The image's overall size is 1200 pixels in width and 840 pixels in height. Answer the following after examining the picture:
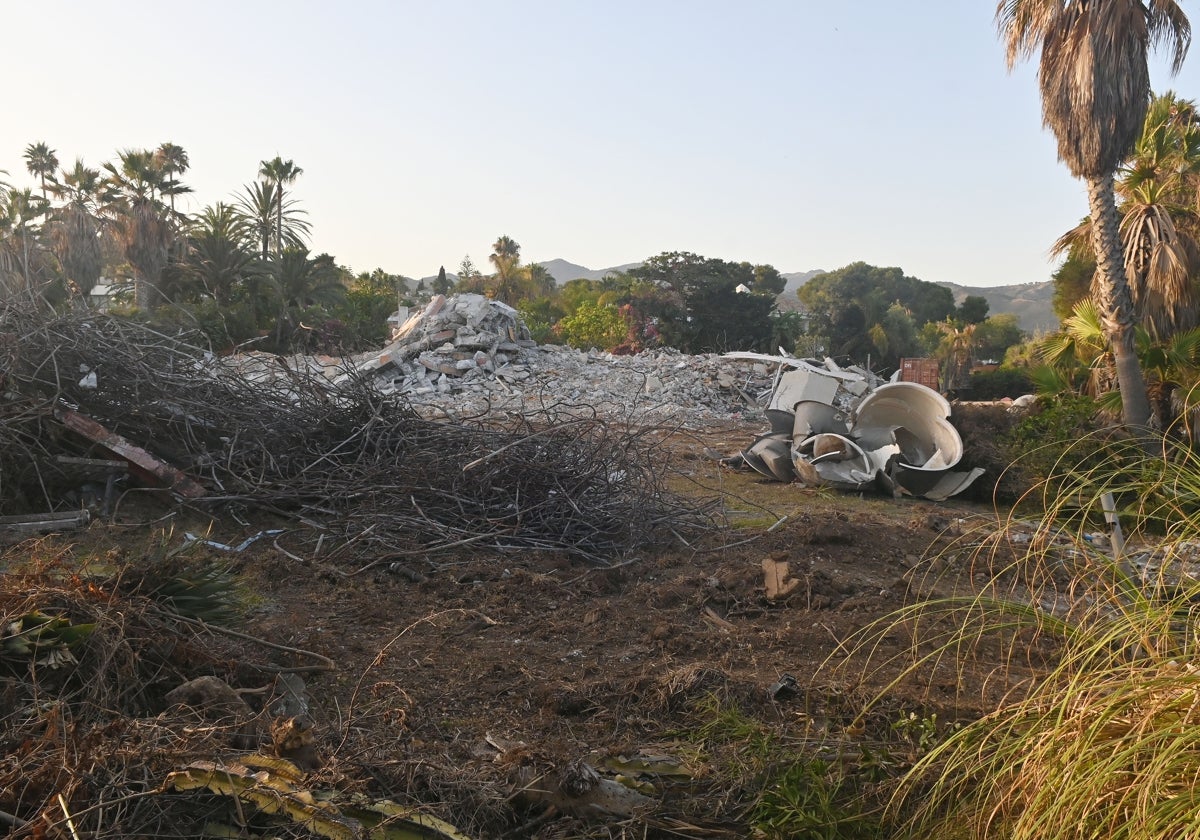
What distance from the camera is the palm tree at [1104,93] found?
38.5 ft

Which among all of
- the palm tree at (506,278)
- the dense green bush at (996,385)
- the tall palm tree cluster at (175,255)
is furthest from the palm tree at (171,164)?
the dense green bush at (996,385)

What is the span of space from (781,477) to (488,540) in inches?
208

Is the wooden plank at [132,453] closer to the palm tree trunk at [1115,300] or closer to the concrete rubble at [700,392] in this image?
the concrete rubble at [700,392]

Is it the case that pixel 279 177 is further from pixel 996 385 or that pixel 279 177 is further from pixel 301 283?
pixel 996 385

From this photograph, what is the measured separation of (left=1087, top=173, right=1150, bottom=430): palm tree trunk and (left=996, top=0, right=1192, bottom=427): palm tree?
0.04 ft

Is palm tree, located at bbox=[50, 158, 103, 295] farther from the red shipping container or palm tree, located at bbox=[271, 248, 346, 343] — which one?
the red shipping container

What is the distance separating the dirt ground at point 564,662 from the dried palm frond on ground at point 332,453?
0.31 meters

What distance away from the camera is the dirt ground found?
281cm

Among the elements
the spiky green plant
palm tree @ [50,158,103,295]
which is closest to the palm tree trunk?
the spiky green plant

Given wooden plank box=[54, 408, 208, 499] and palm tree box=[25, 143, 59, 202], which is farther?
palm tree box=[25, 143, 59, 202]

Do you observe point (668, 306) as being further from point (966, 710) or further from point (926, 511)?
point (966, 710)

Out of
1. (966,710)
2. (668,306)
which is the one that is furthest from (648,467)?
(668,306)

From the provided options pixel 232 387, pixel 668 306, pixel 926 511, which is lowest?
pixel 926 511

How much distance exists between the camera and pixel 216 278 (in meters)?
28.1
